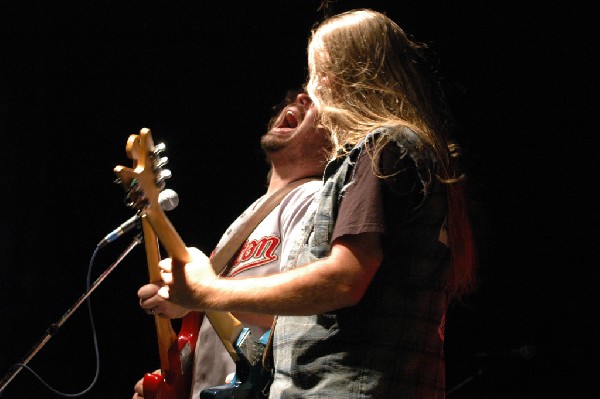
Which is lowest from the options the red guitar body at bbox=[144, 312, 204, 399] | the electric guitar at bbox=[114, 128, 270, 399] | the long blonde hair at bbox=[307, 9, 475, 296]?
the red guitar body at bbox=[144, 312, 204, 399]

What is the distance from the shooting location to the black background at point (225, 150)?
11.1ft

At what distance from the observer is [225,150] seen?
153 inches

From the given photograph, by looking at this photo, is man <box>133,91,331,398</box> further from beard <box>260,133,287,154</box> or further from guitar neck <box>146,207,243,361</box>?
guitar neck <box>146,207,243,361</box>

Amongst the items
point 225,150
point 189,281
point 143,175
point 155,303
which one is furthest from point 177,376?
point 225,150

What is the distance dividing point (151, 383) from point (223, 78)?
79.8 inches

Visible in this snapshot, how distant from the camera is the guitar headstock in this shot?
1.84 m

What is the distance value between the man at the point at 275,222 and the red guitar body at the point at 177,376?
0.03 metres

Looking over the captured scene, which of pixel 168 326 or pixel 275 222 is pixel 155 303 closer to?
pixel 168 326

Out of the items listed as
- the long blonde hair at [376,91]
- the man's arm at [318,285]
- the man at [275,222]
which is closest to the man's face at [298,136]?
the man at [275,222]

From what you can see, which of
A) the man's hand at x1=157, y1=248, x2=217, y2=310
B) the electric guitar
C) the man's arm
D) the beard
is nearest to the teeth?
the beard

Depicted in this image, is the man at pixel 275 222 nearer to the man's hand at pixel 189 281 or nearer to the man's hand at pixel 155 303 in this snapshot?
the man's hand at pixel 155 303

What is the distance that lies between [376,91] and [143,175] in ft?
2.13

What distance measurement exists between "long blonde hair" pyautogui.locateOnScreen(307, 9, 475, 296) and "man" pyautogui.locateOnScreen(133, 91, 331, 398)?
2.07ft

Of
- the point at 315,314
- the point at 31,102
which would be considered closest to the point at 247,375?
the point at 315,314
